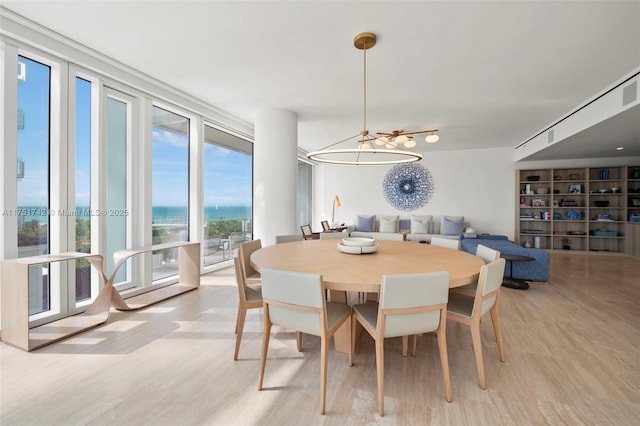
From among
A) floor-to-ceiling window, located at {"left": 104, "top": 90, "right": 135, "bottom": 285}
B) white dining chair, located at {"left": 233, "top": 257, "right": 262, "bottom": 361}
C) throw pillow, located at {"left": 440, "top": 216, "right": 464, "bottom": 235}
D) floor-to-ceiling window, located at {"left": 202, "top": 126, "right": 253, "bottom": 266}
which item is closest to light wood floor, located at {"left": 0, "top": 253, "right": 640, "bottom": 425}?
white dining chair, located at {"left": 233, "top": 257, "right": 262, "bottom": 361}

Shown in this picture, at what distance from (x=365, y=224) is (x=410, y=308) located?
6.18 m

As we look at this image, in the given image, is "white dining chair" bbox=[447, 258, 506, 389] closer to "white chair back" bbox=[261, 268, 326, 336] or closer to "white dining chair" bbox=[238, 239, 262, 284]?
"white chair back" bbox=[261, 268, 326, 336]

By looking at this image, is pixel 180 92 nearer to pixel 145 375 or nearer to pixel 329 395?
pixel 145 375

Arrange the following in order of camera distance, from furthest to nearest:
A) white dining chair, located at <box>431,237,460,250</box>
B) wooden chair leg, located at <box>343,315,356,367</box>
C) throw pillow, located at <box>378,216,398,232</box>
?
1. throw pillow, located at <box>378,216,398,232</box>
2. white dining chair, located at <box>431,237,460,250</box>
3. wooden chair leg, located at <box>343,315,356,367</box>

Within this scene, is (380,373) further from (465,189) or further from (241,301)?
(465,189)

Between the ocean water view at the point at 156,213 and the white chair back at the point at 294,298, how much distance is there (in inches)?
97.0

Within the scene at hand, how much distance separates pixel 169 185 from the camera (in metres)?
4.10

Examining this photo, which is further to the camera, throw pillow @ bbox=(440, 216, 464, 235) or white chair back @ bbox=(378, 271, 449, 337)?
throw pillow @ bbox=(440, 216, 464, 235)

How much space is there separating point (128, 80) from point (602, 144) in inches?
295

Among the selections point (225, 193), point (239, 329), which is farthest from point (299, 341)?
point (225, 193)

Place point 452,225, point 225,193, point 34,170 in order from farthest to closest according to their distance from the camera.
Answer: point 452,225 < point 225,193 < point 34,170

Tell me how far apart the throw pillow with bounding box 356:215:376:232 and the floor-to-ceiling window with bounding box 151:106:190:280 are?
4.57 m

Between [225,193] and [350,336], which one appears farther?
[225,193]

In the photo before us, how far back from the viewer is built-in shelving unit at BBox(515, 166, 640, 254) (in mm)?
6379
